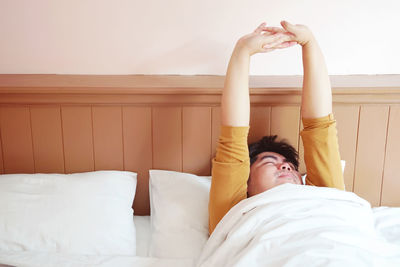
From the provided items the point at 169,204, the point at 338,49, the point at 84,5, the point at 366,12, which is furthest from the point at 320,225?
the point at 84,5

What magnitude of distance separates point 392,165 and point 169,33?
40.6 inches

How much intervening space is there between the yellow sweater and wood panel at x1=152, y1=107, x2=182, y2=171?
0.25 meters

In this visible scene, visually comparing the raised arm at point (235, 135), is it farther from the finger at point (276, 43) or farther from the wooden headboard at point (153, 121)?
the wooden headboard at point (153, 121)

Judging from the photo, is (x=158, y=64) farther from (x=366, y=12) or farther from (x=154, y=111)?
(x=366, y=12)

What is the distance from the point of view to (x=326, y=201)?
3.54ft

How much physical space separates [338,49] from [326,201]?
67 cm

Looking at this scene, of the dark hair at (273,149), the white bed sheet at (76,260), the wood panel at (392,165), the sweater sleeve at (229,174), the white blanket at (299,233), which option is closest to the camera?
the white blanket at (299,233)

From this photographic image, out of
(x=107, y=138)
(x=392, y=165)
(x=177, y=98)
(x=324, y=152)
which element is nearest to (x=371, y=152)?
(x=392, y=165)

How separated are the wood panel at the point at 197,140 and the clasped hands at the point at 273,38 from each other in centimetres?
30

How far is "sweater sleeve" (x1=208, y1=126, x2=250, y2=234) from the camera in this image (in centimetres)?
115

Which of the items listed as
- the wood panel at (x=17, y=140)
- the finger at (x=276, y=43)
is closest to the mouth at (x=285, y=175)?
the finger at (x=276, y=43)

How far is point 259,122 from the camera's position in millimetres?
1410

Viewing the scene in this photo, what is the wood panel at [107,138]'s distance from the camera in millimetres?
1360

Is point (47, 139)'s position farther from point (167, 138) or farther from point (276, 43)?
point (276, 43)
